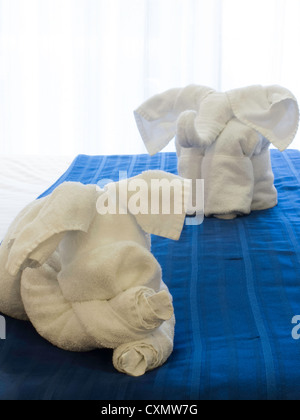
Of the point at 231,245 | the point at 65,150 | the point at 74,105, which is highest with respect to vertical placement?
the point at 231,245

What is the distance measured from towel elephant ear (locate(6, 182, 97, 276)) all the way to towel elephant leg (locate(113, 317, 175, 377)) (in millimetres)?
172

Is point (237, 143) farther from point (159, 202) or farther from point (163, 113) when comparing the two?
point (159, 202)

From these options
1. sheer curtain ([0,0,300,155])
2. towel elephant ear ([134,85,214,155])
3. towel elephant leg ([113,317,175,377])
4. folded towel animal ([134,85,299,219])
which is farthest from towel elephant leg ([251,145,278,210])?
sheer curtain ([0,0,300,155])

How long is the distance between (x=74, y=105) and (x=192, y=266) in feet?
7.28

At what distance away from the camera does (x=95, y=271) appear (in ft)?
2.86

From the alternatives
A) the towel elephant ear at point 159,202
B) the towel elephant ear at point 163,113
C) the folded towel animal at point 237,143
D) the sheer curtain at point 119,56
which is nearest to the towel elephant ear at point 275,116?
the folded towel animal at point 237,143

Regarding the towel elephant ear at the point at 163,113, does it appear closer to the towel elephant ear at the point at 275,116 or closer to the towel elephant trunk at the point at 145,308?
the towel elephant ear at the point at 275,116

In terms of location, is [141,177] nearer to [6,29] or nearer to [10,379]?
[10,379]

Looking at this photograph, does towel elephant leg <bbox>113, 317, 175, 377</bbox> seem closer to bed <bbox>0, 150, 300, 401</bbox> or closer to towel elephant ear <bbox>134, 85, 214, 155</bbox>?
bed <bbox>0, 150, 300, 401</bbox>

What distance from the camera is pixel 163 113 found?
1690 millimetres

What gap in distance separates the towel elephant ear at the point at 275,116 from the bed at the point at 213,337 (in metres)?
0.21

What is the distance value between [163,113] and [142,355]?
0.96m

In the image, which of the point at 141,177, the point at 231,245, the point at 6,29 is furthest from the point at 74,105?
the point at 141,177

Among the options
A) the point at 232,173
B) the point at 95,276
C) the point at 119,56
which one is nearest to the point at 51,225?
the point at 95,276
